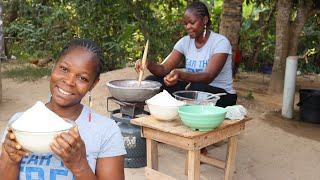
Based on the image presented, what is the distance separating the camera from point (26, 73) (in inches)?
282

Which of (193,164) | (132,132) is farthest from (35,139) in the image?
(132,132)

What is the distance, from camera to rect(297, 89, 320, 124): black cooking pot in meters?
4.89

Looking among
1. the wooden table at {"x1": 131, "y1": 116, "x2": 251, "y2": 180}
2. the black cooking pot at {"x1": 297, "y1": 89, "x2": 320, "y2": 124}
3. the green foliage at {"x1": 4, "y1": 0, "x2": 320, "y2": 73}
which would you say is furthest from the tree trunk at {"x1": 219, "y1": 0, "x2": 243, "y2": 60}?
the wooden table at {"x1": 131, "y1": 116, "x2": 251, "y2": 180}

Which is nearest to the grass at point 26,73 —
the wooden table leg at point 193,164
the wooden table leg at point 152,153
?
the wooden table leg at point 152,153

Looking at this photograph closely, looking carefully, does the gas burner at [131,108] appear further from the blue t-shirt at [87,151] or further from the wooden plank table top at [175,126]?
the blue t-shirt at [87,151]

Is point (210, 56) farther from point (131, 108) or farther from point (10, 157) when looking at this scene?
point (10, 157)

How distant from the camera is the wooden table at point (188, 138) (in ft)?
7.43

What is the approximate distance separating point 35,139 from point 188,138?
4.02ft

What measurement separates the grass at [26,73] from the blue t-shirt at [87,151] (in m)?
5.58

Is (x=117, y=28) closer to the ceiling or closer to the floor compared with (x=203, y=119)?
closer to the ceiling

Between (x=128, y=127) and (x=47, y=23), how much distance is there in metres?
5.85

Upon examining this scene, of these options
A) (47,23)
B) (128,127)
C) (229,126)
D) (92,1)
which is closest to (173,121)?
(229,126)

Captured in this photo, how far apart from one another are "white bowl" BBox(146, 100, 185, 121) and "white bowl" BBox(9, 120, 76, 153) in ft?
4.20

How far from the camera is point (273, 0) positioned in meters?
7.76
